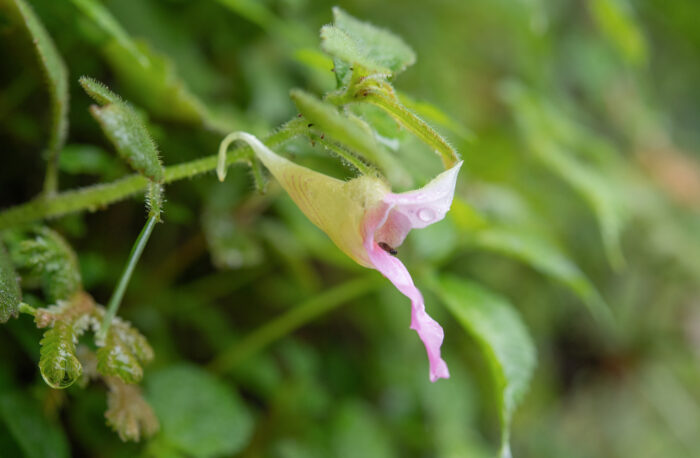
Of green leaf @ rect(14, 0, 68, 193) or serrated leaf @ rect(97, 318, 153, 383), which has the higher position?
green leaf @ rect(14, 0, 68, 193)

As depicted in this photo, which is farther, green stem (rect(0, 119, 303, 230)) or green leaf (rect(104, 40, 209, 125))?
green leaf (rect(104, 40, 209, 125))

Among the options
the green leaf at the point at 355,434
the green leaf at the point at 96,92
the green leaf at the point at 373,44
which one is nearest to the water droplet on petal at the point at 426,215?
the green leaf at the point at 373,44

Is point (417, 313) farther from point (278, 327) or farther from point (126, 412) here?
point (278, 327)

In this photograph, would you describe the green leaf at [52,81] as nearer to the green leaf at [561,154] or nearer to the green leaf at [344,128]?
the green leaf at [344,128]

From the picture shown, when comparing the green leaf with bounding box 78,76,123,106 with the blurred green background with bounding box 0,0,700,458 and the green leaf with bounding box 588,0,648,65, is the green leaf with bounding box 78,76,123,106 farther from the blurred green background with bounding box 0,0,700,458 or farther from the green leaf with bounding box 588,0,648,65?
the green leaf with bounding box 588,0,648,65

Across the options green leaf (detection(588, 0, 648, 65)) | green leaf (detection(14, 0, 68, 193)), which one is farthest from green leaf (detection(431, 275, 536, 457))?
green leaf (detection(588, 0, 648, 65))

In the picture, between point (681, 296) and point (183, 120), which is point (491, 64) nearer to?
point (681, 296)
